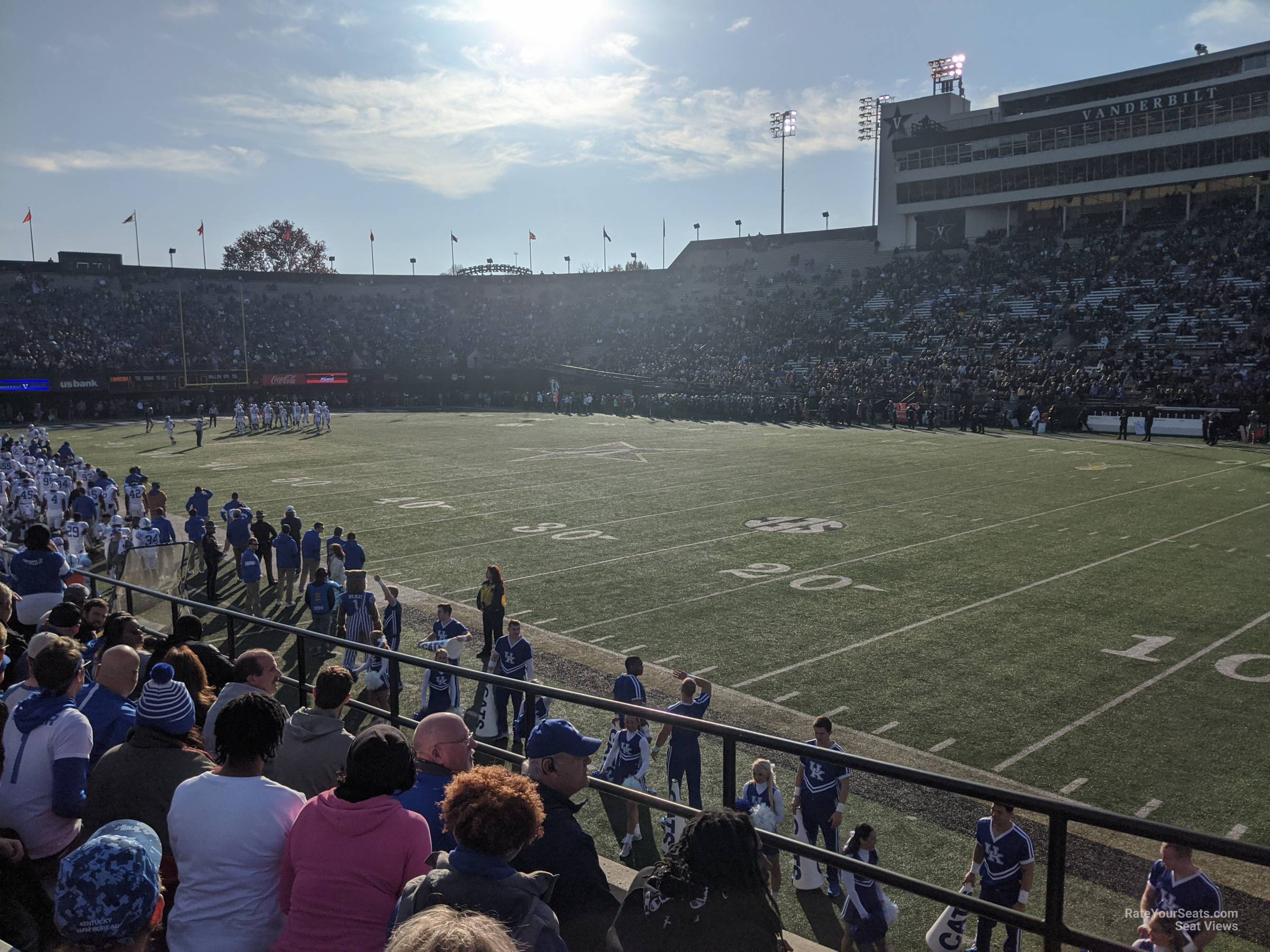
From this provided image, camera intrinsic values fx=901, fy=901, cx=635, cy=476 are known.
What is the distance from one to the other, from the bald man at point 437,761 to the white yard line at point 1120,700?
6165 millimetres

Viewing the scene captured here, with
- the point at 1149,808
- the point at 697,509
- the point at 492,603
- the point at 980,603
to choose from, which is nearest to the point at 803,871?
the point at 1149,808

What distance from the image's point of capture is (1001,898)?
510 cm

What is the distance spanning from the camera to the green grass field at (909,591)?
825 centimetres

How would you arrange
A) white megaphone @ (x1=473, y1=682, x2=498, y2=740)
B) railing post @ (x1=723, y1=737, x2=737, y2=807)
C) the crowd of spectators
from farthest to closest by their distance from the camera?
1. the crowd of spectators
2. white megaphone @ (x1=473, y1=682, x2=498, y2=740)
3. railing post @ (x1=723, y1=737, x2=737, y2=807)

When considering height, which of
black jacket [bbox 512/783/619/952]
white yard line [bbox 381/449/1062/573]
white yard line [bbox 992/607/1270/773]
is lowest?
white yard line [bbox 992/607/1270/773]

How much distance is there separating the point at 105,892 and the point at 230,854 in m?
0.84

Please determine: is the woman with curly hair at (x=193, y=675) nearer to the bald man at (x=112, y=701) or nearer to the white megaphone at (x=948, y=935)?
the bald man at (x=112, y=701)

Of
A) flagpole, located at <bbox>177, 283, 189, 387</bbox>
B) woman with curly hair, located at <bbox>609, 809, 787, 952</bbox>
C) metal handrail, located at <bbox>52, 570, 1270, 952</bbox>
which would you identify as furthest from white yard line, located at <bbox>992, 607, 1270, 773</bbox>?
flagpole, located at <bbox>177, 283, 189, 387</bbox>

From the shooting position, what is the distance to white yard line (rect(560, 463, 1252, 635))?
13070 millimetres

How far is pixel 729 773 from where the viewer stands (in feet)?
12.8

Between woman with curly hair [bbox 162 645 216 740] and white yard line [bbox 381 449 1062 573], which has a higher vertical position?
woman with curly hair [bbox 162 645 216 740]

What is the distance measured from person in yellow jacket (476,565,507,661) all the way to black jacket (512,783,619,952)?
7970mm

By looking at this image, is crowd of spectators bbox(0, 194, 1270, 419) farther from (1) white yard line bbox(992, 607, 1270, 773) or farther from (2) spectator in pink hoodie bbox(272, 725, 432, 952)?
(2) spectator in pink hoodie bbox(272, 725, 432, 952)

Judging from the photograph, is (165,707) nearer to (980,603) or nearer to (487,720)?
(487,720)
